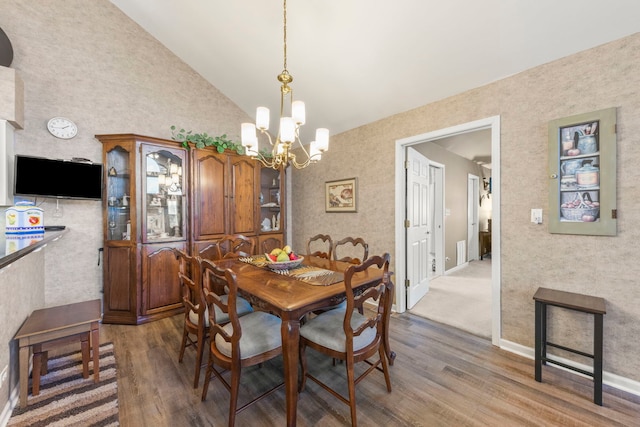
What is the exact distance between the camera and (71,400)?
1.78 metres

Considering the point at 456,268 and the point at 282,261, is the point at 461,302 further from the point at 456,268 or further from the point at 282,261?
the point at 282,261

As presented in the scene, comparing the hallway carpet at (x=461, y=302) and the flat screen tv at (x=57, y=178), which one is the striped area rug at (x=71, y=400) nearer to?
the flat screen tv at (x=57, y=178)

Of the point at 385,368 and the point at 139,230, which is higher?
the point at 139,230

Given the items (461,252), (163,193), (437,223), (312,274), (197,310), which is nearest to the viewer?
(197,310)

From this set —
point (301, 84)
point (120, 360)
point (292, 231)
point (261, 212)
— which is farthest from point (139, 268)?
point (301, 84)

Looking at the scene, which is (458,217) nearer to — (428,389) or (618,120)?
(618,120)

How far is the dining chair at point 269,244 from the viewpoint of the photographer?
398cm

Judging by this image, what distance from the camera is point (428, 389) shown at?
1886mm

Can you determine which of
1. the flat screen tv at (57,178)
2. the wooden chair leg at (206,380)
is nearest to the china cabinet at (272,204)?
the flat screen tv at (57,178)

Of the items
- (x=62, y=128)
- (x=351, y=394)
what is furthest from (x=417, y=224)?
(x=62, y=128)

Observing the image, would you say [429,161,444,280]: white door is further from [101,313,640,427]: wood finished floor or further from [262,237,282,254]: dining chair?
[262,237,282,254]: dining chair

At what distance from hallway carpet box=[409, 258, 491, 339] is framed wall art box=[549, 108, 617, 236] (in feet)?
4.47

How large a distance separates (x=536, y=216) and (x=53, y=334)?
379 centimetres

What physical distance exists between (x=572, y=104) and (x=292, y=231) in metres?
3.91
